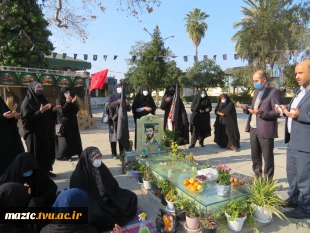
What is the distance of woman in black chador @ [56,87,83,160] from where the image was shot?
5439mm

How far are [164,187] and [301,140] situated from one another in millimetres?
1905

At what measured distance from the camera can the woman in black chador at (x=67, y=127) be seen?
5.44 metres

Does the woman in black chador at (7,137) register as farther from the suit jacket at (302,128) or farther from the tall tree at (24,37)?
the tall tree at (24,37)

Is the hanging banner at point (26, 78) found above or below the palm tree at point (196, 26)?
below

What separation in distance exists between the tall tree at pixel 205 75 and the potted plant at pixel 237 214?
85.3 ft

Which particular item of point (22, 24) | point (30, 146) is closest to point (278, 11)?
point (22, 24)

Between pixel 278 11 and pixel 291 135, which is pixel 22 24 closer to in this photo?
pixel 291 135

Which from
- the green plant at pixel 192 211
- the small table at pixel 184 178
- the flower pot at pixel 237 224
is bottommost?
the flower pot at pixel 237 224

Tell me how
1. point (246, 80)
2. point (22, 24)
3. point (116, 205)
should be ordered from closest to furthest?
point (116, 205), point (22, 24), point (246, 80)

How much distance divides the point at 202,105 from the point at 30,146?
15.1 ft

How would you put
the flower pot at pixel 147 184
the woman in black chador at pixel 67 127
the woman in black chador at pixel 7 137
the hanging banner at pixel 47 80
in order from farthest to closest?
the hanging banner at pixel 47 80, the woman in black chador at pixel 67 127, the flower pot at pixel 147 184, the woman in black chador at pixel 7 137

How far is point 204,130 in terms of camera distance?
23.0 ft

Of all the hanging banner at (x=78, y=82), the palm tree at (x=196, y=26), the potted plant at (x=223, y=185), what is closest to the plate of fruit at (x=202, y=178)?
the potted plant at (x=223, y=185)

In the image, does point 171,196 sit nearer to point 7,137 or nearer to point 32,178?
point 32,178
